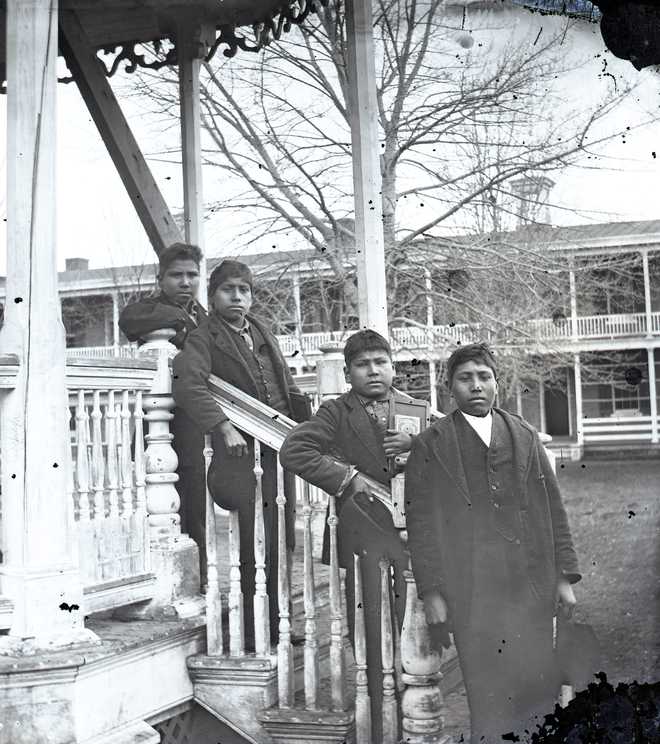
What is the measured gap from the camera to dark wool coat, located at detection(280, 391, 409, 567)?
3.55m

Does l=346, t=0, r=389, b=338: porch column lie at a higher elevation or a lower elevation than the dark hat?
higher

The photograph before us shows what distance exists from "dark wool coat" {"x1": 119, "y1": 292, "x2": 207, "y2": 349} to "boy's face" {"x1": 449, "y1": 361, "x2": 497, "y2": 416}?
4.16 feet

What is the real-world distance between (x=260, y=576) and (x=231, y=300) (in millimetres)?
1162

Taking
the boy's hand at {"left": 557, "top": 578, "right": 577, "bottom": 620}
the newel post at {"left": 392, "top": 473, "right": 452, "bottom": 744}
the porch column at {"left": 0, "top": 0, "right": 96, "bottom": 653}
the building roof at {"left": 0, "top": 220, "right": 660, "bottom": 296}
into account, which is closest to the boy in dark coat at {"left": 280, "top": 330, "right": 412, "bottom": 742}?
the newel post at {"left": 392, "top": 473, "right": 452, "bottom": 744}

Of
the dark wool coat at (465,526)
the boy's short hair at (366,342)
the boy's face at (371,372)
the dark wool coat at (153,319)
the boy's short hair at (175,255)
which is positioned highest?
the boy's short hair at (175,255)

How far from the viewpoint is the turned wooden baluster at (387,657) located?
3.45 meters

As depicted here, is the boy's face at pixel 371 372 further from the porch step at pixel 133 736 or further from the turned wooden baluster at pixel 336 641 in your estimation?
the porch step at pixel 133 736

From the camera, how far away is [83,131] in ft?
17.3

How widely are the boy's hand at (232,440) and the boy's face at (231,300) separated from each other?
0.47 metres

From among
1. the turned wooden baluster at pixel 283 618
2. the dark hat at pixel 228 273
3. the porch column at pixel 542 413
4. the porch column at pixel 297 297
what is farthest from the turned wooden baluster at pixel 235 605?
the porch column at pixel 542 413

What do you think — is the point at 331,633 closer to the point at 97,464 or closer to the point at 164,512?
the point at 164,512

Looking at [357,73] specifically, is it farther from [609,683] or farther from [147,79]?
[609,683]

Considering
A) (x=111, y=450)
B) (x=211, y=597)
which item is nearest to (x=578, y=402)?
(x=211, y=597)

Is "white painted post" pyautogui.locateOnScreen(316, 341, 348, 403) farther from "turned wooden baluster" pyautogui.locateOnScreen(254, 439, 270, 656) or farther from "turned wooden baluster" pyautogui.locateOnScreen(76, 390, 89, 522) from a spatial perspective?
"turned wooden baluster" pyautogui.locateOnScreen(76, 390, 89, 522)
